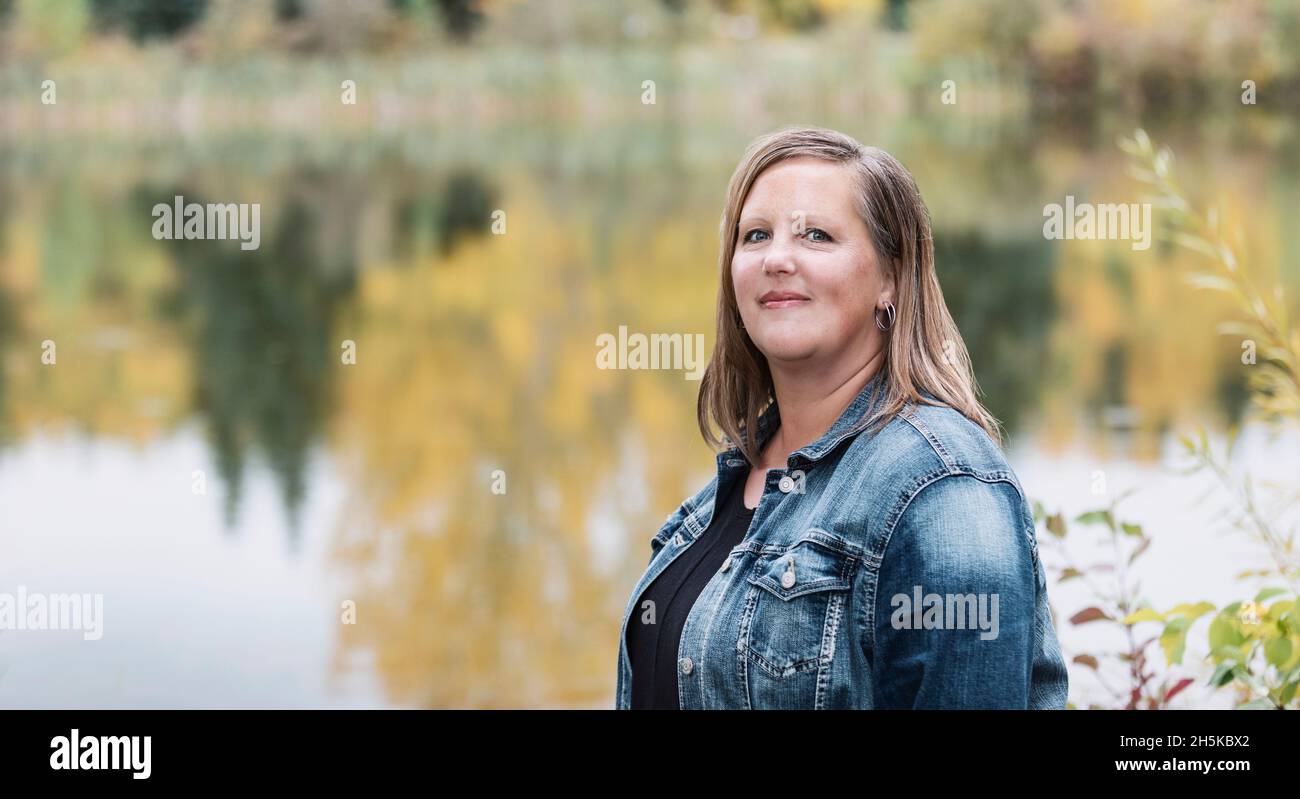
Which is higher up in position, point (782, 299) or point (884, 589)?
point (782, 299)

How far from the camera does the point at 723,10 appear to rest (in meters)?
18.9

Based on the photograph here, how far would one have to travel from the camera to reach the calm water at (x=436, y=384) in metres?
6.20

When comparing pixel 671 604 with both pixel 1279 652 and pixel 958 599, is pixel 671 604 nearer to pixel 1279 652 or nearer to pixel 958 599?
pixel 958 599

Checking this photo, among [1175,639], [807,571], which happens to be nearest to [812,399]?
[807,571]

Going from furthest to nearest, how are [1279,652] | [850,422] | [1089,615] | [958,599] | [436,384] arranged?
[436,384] < [1089,615] < [1279,652] < [850,422] < [958,599]

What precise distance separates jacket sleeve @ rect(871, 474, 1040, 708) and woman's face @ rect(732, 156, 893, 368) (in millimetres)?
196

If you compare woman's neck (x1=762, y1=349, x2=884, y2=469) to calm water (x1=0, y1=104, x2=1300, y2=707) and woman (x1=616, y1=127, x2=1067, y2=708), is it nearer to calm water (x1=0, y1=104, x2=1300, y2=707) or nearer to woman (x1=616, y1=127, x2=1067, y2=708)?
woman (x1=616, y1=127, x2=1067, y2=708)

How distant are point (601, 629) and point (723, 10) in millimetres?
14106

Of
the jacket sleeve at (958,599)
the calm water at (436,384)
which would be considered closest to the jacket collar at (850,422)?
the jacket sleeve at (958,599)

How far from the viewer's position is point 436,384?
435 inches

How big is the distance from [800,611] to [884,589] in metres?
0.07

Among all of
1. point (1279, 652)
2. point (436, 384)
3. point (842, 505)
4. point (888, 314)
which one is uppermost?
point (436, 384)

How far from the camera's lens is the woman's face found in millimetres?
1204
